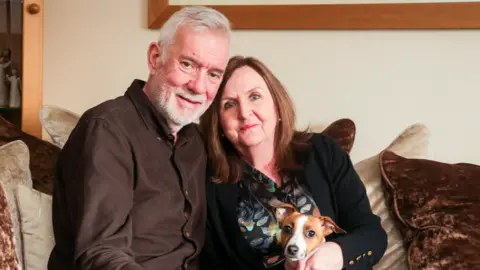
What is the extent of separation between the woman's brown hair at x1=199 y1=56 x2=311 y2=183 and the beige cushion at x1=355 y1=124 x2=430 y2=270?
0.95 feet

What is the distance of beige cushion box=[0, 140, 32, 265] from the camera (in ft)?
5.84

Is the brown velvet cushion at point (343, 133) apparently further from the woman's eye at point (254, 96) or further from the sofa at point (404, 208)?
the woman's eye at point (254, 96)

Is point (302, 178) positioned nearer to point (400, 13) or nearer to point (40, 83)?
point (400, 13)

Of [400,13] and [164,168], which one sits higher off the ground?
[400,13]

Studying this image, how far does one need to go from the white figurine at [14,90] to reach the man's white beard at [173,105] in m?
1.18

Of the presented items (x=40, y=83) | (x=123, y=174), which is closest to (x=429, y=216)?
(x=123, y=174)

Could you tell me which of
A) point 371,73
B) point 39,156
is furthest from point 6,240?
point 371,73

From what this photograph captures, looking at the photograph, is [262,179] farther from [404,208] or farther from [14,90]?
[14,90]

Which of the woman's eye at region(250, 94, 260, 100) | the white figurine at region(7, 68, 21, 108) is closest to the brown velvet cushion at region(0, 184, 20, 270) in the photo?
the woman's eye at region(250, 94, 260, 100)

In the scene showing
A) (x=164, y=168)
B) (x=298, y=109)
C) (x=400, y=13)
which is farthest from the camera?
(x=298, y=109)

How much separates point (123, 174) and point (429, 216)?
36.9 inches

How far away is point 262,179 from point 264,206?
9 centimetres

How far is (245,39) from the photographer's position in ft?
8.04

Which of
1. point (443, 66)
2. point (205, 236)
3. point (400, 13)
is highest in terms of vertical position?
point (400, 13)
